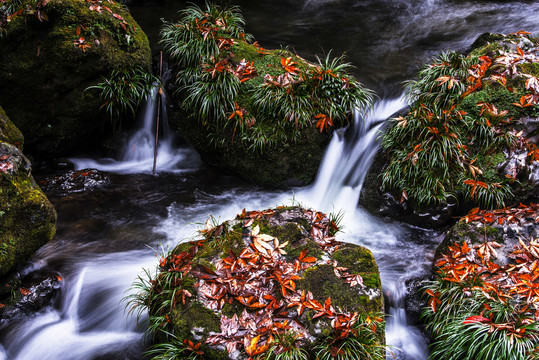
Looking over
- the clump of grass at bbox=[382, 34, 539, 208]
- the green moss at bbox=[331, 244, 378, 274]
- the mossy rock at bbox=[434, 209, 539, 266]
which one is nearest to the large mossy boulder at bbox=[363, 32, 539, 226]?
the clump of grass at bbox=[382, 34, 539, 208]

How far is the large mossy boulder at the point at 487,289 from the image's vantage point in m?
3.26

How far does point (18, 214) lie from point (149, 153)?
10.8 feet

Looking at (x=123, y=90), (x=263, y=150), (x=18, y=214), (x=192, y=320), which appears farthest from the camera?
(x=123, y=90)

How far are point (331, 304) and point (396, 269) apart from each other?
1.78 metres

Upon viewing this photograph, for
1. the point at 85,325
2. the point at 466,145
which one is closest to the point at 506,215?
the point at 466,145

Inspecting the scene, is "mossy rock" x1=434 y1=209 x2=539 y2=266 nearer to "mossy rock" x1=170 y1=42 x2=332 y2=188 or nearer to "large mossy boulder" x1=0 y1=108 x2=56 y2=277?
"mossy rock" x1=170 y1=42 x2=332 y2=188

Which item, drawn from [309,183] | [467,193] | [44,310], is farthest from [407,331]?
[44,310]

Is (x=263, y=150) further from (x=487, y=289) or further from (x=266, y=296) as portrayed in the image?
(x=487, y=289)

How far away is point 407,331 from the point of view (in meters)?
4.21

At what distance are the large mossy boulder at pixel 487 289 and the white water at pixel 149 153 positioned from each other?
4692 mm

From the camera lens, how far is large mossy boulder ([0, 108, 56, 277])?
4125mm

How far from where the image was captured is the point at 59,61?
6195mm

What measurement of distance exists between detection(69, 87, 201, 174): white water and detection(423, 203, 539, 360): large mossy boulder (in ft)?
15.4

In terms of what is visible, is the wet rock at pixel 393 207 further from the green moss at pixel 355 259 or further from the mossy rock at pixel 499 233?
the green moss at pixel 355 259
